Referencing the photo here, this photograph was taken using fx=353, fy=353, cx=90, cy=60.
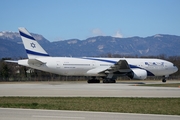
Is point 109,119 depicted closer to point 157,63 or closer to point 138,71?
point 138,71

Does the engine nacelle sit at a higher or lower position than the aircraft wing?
lower

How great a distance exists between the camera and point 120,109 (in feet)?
54.7

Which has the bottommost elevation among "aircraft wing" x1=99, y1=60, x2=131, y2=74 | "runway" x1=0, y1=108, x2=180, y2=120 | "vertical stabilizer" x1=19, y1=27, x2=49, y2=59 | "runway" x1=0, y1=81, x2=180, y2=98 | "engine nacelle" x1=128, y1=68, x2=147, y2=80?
"runway" x1=0, y1=108, x2=180, y2=120

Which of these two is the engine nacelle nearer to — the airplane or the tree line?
the airplane

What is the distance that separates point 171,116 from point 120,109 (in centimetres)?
294

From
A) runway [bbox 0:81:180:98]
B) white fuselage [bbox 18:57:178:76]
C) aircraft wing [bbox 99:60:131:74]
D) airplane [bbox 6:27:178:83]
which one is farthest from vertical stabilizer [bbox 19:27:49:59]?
runway [bbox 0:81:180:98]

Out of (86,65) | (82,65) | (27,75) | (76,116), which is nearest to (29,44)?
(82,65)

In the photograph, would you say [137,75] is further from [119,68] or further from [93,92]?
[93,92]

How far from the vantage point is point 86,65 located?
50.8 metres

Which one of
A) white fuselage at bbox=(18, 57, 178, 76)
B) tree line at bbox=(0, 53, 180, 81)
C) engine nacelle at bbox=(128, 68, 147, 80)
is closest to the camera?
white fuselage at bbox=(18, 57, 178, 76)

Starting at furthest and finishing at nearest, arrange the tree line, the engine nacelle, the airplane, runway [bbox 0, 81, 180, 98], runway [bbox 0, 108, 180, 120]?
1. the tree line
2. the engine nacelle
3. the airplane
4. runway [bbox 0, 81, 180, 98]
5. runway [bbox 0, 108, 180, 120]

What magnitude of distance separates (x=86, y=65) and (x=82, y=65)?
665 mm

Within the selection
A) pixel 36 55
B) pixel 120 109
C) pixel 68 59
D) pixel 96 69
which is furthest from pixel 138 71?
pixel 120 109

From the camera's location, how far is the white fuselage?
1907 inches
